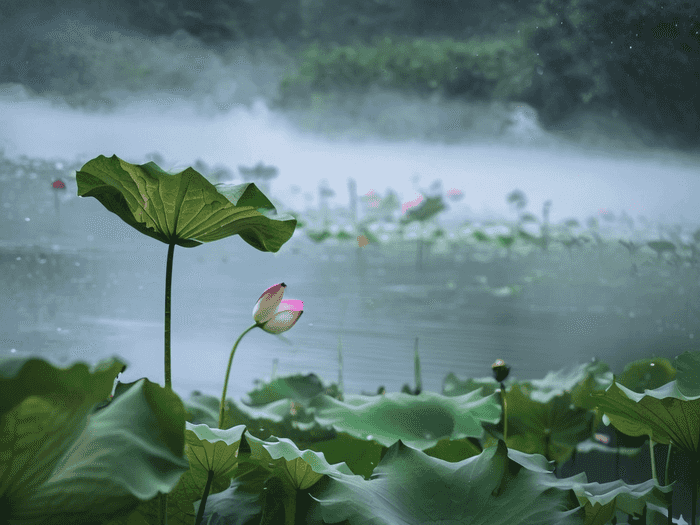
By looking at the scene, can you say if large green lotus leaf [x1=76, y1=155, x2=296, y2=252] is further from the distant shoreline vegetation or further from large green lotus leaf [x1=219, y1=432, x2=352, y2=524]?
the distant shoreline vegetation

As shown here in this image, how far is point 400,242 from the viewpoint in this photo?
159 centimetres

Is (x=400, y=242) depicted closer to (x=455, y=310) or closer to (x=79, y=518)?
(x=455, y=310)

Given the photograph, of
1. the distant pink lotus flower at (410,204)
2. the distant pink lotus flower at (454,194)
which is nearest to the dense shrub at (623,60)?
the distant pink lotus flower at (454,194)

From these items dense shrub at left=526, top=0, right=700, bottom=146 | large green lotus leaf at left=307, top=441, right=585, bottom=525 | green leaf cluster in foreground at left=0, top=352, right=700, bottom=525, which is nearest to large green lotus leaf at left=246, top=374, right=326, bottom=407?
green leaf cluster in foreground at left=0, top=352, right=700, bottom=525

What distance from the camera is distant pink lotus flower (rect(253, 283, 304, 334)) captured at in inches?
21.7

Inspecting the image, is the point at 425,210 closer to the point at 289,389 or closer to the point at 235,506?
the point at 289,389

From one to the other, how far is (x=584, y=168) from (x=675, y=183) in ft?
0.88

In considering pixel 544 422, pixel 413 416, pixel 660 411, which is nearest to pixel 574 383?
Result: pixel 544 422

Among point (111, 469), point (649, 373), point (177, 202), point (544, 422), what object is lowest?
point (544, 422)

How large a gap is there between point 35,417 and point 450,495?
30 cm

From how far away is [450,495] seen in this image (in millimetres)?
441

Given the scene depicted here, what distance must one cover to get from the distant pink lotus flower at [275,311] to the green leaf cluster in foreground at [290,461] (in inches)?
→ 4.4

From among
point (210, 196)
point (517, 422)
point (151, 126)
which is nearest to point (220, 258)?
point (151, 126)

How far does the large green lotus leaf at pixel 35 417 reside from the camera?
0.29 metres
